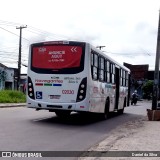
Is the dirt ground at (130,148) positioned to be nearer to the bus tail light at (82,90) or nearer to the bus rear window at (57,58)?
the bus tail light at (82,90)

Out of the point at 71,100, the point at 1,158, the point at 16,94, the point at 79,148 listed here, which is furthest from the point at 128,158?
the point at 16,94

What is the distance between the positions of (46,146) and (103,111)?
27.2 ft

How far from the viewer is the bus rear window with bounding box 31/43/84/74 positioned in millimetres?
14133

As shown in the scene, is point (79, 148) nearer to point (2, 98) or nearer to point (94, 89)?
point (94, 89)

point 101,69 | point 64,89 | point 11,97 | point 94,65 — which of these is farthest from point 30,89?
point 11,97

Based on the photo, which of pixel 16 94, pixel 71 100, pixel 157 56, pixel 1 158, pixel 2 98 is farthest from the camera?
pixel 16 94

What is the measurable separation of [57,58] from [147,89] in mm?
58303

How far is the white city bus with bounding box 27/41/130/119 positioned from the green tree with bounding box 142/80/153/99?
5585cm

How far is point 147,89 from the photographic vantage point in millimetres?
71000

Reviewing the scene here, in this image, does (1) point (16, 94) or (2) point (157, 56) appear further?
(1) point (16, 94)

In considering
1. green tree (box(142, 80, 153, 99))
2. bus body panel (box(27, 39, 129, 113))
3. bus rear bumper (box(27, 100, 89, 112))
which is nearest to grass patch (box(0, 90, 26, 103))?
bus body panel (box(27, 39, 129, 113))

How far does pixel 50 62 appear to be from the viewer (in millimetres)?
14484

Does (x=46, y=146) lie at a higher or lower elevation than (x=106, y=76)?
lower

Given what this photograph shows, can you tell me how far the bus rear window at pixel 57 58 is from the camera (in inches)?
556
